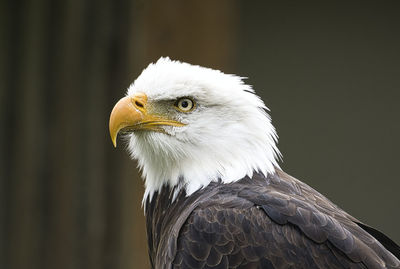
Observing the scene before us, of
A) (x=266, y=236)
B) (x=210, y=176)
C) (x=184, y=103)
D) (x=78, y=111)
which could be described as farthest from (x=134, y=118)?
(x=78, y=111)

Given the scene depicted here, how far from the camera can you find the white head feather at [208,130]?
3.71 metres

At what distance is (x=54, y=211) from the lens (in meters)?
5.73

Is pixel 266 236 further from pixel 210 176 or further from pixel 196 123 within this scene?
pixel 196 123

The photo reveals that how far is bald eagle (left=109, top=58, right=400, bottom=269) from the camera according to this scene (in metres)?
3.33

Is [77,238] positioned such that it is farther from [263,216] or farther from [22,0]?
[263,216]

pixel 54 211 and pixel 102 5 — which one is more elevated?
pixel 102 5

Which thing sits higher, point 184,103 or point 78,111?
point 184,103

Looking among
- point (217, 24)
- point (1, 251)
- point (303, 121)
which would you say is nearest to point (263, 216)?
point (217, 24)

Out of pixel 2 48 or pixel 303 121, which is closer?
pixel 2 48

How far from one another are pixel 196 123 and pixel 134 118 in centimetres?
24

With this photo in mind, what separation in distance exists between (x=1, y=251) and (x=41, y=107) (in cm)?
92

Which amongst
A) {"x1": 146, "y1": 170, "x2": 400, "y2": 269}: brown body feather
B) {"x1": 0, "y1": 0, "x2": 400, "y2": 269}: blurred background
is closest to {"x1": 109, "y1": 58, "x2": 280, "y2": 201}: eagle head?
{"x1": 146, "y1": 170, "x2": 400, "y2": 269}: brown body feather

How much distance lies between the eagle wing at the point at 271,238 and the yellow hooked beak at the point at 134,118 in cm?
45

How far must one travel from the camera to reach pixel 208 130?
3.71 metres
